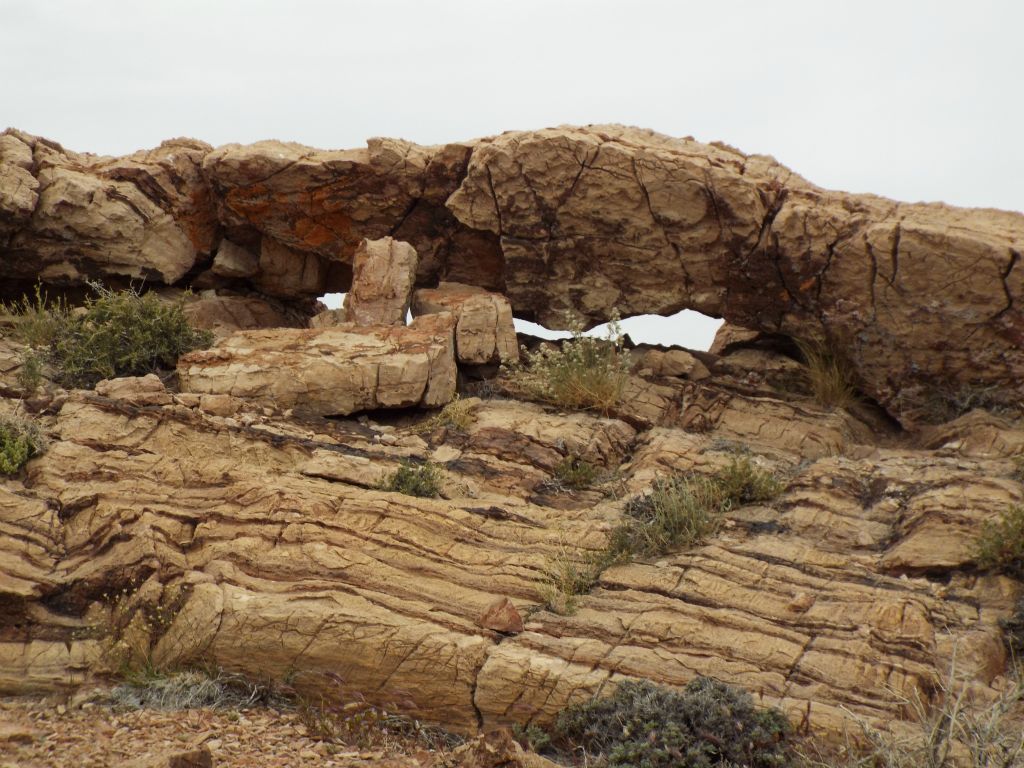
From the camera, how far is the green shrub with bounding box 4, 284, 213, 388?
1020 cm

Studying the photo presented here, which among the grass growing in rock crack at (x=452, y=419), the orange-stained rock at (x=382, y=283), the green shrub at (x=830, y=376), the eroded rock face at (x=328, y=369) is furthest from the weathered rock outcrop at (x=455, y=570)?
the orange-stained rock at (x=382, y=283)

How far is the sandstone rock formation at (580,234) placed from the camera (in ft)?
35.0

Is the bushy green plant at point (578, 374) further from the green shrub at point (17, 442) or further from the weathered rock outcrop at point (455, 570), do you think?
the green shrub at point (17, 442)

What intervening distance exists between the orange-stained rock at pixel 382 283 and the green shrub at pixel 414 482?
2.99 metres

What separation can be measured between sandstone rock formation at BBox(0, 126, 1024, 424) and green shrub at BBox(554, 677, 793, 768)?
625 centimetres

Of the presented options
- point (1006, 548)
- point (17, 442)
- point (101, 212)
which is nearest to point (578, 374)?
point (1006, 548)

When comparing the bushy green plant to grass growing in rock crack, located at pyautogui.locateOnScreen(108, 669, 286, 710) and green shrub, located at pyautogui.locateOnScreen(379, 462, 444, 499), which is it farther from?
grass growing in rock crack, located at pyautogui.locateOnScreen(108, 669, 286, 710)

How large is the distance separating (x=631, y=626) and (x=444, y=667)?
1.47 metres

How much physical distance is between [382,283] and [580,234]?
264cm

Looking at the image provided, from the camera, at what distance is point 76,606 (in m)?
7.44

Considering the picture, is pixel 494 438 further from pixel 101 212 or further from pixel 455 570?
pixel 101 212

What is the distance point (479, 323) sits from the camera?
1164cm

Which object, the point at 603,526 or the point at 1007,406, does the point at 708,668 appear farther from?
the point at 1007,406

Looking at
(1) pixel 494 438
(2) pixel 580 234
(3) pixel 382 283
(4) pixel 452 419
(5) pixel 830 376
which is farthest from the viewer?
(2) pixel 580 234
